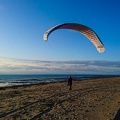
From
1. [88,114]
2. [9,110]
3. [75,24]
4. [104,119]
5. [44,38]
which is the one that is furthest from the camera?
[75,24]

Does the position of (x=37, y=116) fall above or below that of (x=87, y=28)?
below

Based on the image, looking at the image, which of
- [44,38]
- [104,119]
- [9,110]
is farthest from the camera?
[44,38]

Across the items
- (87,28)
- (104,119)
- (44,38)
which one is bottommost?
(104,119)

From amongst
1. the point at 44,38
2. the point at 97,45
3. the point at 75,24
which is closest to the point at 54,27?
the point at 44,38

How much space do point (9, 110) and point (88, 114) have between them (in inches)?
148

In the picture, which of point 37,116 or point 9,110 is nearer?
point 37,116

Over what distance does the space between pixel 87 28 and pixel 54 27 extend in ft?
9.69

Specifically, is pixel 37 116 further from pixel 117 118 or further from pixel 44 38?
pixel 44 38

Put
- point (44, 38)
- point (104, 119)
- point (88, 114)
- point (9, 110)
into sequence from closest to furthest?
point (104, 119) → point (88, 114) → point (9, 110) → point (44, 38)

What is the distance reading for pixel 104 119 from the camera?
9.15 meters

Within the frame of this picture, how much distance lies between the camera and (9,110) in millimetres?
10758

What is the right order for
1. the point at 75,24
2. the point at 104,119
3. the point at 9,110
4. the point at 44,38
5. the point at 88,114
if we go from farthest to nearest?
the point at 75,24 < the point at 44,38 < the point at 9,110 < the point at 88,114 < the point at 104,119

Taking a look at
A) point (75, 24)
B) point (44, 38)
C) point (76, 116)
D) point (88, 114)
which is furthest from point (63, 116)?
point (75, 24)

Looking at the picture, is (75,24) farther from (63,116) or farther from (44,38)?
(63,116)
